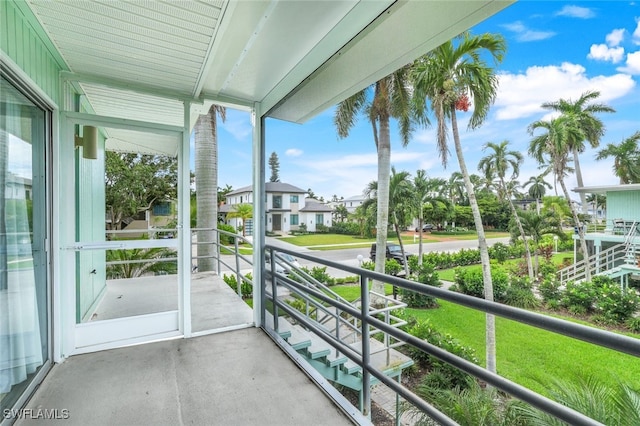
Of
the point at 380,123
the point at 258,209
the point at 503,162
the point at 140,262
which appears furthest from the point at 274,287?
the point at 503,162

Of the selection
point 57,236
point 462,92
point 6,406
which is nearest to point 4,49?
point 57,236

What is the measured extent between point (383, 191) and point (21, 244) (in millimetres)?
7368

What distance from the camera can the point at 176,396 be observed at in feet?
6.30

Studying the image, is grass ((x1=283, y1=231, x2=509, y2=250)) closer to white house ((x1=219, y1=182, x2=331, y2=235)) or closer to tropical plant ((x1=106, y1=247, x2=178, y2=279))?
white house ((x1=219, y1=182, x2=331, y2=235))

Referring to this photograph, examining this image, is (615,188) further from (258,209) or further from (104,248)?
(104,248)

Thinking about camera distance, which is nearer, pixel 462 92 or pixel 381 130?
pixel 462 92

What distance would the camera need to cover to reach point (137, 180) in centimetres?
301

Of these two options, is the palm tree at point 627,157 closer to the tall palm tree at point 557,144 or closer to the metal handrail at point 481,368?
the tall palm tree at point 557,144

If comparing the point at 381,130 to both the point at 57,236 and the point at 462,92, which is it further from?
the point at 57,236

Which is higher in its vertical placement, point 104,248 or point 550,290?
point 104,248

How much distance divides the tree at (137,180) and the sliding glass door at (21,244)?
2.69ft

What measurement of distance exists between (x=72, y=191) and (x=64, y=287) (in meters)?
0.80

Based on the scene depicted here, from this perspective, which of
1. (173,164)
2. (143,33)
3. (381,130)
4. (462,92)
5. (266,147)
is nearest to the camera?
(143,33)

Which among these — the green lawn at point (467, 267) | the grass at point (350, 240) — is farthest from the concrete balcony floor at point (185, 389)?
the grass at point (350, 240)
